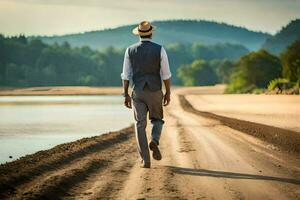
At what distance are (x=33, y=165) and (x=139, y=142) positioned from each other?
2.05 metres

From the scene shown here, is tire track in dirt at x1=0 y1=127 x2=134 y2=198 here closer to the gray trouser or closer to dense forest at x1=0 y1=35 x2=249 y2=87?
the gray trouser

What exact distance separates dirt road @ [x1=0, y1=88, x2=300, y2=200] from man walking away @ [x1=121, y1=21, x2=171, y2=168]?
548mm

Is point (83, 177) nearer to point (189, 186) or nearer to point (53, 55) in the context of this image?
point (189, 186)

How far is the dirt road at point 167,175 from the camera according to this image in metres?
8.46

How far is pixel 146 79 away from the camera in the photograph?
10.7m

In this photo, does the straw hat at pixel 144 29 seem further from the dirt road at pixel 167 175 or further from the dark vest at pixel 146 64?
the dirt road at pixel 167 175

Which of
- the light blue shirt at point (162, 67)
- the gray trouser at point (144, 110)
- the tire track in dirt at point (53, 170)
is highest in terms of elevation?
the light blue shirt at point (162, 67)

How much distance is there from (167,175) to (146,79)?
1.69m

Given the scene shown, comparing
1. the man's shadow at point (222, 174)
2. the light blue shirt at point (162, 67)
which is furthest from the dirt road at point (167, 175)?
the light blue shirt at point (162, 67)

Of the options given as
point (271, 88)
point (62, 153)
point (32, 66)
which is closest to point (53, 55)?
point (32, 66)

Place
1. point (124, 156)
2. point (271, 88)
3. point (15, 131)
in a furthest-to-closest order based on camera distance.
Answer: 1. point (271, 88)
2. point (15, 131)
3. point (124, 156)

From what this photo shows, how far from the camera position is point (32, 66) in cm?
17438

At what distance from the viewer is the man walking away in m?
10.7

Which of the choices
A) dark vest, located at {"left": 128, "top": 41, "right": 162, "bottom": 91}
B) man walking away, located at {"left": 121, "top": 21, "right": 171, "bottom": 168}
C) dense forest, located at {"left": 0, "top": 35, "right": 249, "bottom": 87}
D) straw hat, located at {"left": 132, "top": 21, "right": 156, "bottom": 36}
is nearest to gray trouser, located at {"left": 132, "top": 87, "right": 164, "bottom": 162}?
man walking away, located at {"left": 121, "top": 21, "right": 171, "bottom": 168}
